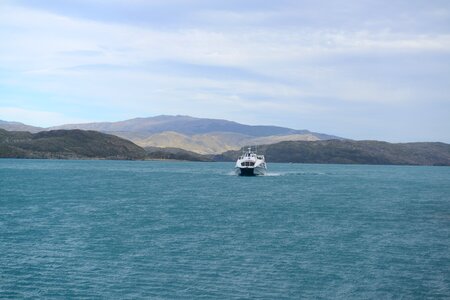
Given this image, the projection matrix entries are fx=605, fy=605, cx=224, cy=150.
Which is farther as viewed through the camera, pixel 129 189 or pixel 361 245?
pixel 129 189

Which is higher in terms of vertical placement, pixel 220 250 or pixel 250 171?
pixel 250 171

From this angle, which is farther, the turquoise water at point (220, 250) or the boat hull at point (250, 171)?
the boat hull at point (250, 171)

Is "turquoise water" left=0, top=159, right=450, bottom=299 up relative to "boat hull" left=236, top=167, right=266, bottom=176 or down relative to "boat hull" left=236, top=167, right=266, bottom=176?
down

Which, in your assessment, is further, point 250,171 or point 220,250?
point 250,171

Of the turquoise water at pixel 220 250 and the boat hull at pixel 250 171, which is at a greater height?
the boat hull at pixel 250 171

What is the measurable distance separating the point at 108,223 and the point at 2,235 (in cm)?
1411

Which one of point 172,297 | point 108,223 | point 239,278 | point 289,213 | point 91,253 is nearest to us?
point 172,297

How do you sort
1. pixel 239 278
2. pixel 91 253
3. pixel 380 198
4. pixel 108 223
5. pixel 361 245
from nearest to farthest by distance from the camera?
1. pixel 239 278
2. pixel 91 253
3. pixel 361 245
4. pixel 108 223
5. pixel 380 198

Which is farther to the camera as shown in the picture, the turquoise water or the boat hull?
the boat hull

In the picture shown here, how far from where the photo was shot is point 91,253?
50.9 m

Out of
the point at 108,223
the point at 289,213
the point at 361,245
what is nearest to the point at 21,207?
the point at 108,223

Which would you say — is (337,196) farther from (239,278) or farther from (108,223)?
(239,278)

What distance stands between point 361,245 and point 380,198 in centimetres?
6120

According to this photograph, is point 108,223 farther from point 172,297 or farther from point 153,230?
point 172,297
